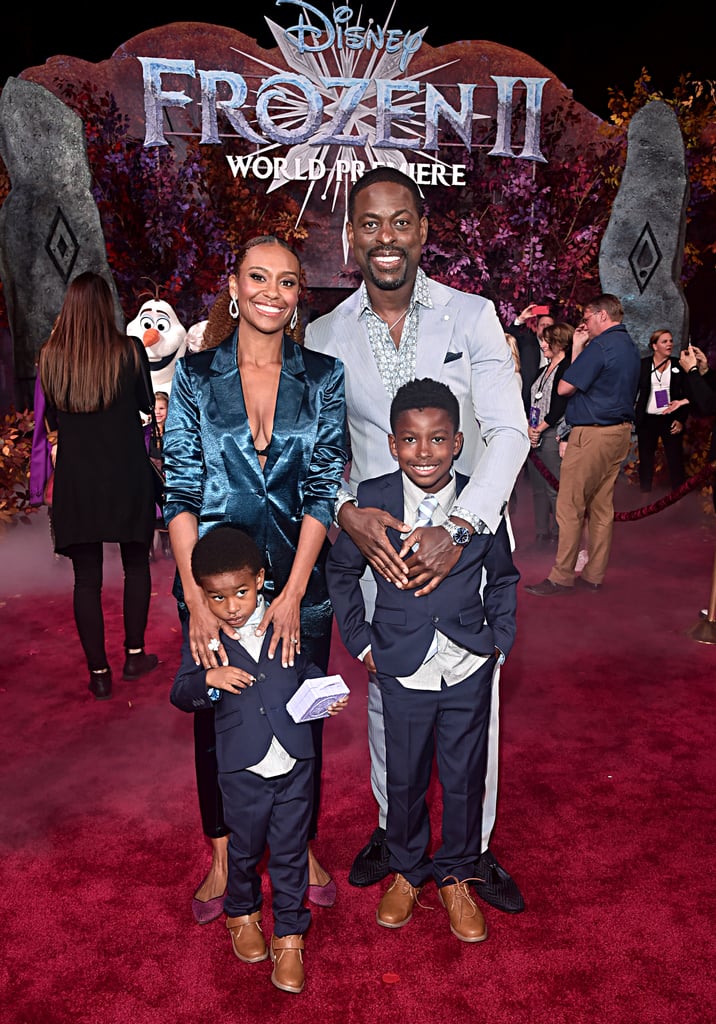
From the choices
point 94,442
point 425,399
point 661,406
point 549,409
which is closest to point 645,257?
point 661,406

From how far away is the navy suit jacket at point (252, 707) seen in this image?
7.06 feet

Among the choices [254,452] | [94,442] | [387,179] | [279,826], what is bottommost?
[279,826]

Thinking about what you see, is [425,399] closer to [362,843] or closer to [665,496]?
[362,843]

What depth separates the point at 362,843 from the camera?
284 cm

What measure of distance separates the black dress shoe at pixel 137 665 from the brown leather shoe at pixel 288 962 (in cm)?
221

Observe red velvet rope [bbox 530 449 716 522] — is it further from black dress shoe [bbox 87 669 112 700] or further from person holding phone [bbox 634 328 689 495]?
black dress shoe [bbox 87 669 112 700]

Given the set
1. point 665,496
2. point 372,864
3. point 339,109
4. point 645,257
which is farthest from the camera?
point 339,109

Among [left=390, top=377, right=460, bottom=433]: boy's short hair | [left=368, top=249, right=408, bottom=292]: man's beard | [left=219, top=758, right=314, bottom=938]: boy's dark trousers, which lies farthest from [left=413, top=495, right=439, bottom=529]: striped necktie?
[left=219, top=758, right=314, bottom=938]: boy's dark trousers

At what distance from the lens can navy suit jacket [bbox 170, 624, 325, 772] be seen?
2.15 m

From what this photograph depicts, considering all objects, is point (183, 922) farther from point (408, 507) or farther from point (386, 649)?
point (408, 507)

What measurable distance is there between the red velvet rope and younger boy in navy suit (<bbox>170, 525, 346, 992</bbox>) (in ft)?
10.9

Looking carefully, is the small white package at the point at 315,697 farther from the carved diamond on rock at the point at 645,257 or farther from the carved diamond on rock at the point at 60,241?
the carved diamond on rock at the point at 645,257

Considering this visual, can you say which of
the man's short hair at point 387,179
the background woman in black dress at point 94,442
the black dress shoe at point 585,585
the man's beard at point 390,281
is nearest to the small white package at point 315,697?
the man's beard at point 390,281

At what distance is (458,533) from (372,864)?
1157 mm
